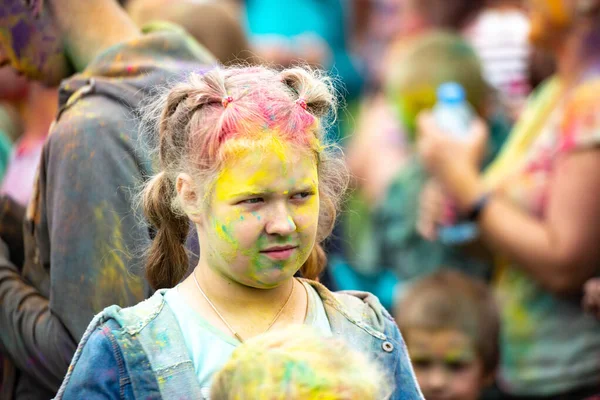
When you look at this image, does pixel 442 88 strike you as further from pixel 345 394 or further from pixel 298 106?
pixel 345 394

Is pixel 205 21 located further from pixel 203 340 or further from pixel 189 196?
pixel 203 340

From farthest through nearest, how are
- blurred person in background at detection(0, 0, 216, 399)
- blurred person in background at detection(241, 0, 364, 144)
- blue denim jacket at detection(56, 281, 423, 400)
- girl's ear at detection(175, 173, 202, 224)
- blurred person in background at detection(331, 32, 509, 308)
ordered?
blurred person in background at detection(241, 0, 364, 144) → blurred person in background at detection(331, 32, 509, 308) → blurred person in background at detection(0, 0, 216, 399) → girl's ear at detection(175, 173, 202, 224) → blue denim jacket at detection(56, 281, 423, 400)

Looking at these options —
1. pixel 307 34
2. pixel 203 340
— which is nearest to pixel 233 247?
pixel 203 340

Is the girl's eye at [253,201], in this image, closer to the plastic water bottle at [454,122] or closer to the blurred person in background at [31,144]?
the blurred person in background at [31,144]

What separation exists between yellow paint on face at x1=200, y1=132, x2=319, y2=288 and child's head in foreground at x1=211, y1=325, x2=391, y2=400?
252 millimetres

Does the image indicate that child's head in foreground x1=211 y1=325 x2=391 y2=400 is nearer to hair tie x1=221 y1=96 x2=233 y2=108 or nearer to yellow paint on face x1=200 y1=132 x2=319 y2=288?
yellow paint on face x1=200 y1=132 x2=319 y2=288

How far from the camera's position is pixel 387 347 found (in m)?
2.20

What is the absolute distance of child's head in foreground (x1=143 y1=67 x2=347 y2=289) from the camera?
2039 millimetres

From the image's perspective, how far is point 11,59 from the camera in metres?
2.93

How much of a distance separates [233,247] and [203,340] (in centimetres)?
19

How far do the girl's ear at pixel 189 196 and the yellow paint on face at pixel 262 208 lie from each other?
5 centimetres

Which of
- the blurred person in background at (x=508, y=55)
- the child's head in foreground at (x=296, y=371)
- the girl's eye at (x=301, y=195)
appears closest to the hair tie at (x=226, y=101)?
the girl's eye at (x=301, y=195)

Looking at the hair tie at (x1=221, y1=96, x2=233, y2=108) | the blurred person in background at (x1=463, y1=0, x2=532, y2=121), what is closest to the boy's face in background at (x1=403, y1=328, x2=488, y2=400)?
the hair tie at (x1=221, y1=96, x2=233, y2=108)

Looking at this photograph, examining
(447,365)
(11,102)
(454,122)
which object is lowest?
(447,365)
